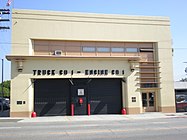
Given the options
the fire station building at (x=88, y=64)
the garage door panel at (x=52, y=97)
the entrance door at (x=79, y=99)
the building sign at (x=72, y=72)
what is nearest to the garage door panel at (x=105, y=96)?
the fire station building at (x=88, y=64)

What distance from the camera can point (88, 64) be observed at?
24.7m

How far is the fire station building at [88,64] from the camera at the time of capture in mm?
23688

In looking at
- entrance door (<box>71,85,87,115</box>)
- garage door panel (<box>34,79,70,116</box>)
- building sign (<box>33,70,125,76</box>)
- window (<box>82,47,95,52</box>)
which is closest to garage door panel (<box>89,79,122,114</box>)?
entrance door (<box>71,85,87,115</box>)

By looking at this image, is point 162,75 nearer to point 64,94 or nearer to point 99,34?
point 99,34

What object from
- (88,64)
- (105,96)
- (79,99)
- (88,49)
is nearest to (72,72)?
(88,64)

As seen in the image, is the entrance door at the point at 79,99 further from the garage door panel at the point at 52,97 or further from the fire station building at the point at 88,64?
the garage door panel at the point at 52,97

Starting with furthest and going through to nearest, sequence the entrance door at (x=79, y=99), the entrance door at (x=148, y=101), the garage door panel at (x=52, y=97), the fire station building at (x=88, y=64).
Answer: the entrance door at (x=148, y=101) < the entrance door at (x=79, y=99) < the garage door panel at (x=52, y=97) < the fire station building at (x=88, y=64)

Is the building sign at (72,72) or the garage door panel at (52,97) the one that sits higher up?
the building sign at (72,72)

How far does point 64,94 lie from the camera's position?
81.1 ft

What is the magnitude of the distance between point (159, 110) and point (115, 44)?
815cm

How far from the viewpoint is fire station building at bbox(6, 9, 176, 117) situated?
77.7 ft

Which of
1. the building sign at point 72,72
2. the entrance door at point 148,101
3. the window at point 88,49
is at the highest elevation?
the window at point 88,49

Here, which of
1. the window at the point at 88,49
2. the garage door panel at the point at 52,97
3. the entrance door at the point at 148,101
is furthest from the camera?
the entrance door at the point at 148,101

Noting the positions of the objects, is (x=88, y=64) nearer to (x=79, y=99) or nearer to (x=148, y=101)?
(x=79, y=99)
